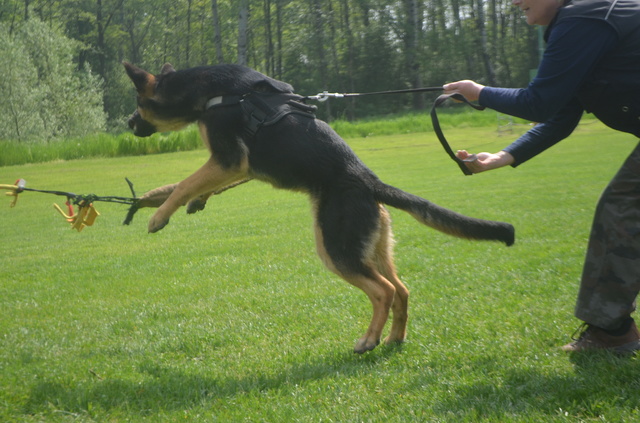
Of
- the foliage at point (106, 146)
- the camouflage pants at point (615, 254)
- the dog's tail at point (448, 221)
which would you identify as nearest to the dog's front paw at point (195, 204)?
the dog's tail at point (448, 221)

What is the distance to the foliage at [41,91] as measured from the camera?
1180 inches

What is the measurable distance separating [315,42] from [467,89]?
4003 cm

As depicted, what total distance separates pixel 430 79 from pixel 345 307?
39677mm

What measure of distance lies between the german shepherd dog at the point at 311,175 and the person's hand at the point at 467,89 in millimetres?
781

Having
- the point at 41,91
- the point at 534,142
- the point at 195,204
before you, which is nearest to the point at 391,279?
the point at 534,142

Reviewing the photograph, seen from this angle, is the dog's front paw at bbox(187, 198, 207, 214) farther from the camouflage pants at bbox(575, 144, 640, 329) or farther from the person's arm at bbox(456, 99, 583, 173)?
the camouflage pants at bbox(575, 144, 640, 329)

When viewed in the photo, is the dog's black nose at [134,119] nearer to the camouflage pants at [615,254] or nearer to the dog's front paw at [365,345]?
the dog's front paw at [365,345]

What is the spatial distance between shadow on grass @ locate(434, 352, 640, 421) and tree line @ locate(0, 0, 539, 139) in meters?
34.6

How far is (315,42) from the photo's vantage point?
4216 centimetres

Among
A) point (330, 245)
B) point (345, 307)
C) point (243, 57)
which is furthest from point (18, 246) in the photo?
point (243, 57)

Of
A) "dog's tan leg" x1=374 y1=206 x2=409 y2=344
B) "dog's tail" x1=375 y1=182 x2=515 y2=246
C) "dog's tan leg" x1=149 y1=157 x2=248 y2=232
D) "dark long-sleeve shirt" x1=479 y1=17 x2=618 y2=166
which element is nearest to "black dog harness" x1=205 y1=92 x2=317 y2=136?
"dog's tan leg" x1=149 y1=157 x2=248 y2=232

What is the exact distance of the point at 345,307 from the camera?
5.15m

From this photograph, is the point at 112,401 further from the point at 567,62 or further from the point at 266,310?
the point at 567,62

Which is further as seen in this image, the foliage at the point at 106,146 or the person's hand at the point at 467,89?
the foliage at the point at 106,146
